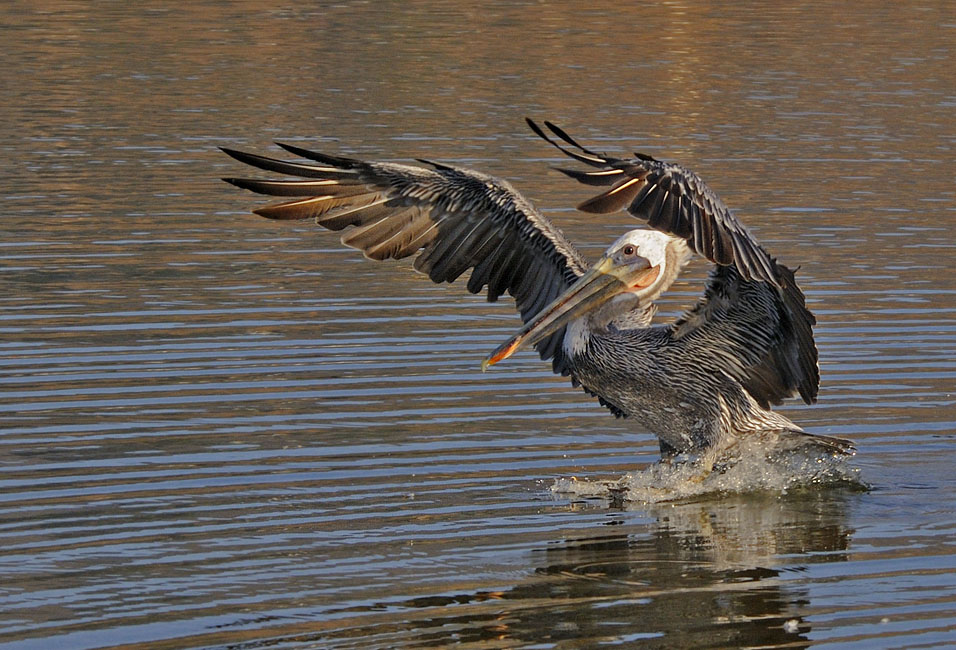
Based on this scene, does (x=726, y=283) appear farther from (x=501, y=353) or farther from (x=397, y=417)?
(x=397, y=417)

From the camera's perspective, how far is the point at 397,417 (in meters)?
8.47

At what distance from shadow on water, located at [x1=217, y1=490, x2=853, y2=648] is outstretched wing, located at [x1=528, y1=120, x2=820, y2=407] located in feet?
2.03

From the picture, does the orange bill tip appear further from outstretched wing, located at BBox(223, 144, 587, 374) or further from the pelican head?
outstretched wing, located at BBox(223, 144, 587, 374)

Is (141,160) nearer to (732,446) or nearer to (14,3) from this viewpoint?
(732,446)

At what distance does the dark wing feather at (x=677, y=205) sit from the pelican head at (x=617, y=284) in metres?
1.10

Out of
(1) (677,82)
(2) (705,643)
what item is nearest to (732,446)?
(2) (705,643)

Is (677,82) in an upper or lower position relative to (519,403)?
upper

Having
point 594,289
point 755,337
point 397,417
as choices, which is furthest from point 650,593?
point 397,417

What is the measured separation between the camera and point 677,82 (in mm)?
22797

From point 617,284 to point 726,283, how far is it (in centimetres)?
60

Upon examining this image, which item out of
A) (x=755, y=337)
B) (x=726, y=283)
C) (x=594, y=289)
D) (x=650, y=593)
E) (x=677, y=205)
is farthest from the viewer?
(x=594, y=289)

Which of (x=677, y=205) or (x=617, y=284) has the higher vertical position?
(x=677, y=205)

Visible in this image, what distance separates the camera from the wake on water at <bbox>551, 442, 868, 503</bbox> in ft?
25.3

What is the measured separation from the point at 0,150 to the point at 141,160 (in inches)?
55.9
